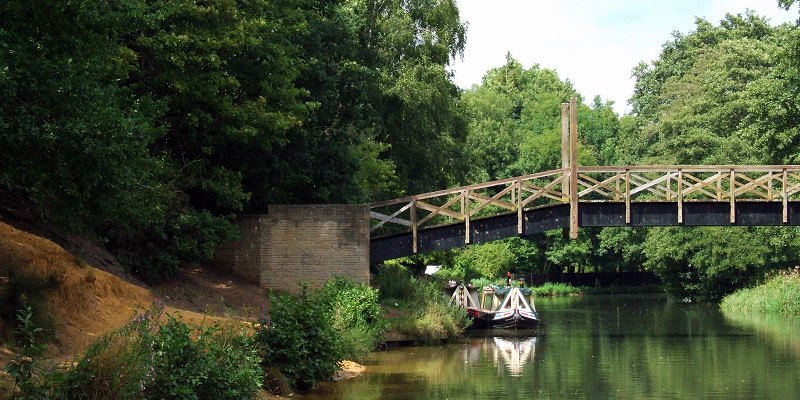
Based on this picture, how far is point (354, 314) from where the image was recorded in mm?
29203

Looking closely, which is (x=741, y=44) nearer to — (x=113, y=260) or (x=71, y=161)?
(x=113, y=260)

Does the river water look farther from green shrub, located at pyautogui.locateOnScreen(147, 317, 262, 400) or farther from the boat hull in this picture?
green shrub, located at pyautogui.locateOnScreen(147, 317, 262, 400)

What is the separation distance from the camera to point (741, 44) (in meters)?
65.3

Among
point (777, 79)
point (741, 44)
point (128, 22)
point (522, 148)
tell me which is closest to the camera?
point (128, 22)

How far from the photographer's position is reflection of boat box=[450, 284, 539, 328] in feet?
136

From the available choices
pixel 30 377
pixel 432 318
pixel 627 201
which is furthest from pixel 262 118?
pixel 30 377

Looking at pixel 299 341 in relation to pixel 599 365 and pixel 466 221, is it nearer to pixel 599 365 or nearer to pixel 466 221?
pixel 599 365

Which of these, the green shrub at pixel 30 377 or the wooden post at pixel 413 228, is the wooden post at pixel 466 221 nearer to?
the wooden post at pixel 413 228

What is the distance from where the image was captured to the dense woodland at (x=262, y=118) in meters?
17.9

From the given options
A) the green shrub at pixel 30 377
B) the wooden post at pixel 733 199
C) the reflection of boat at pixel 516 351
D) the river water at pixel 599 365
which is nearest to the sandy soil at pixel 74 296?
the river water at pixel 599 365

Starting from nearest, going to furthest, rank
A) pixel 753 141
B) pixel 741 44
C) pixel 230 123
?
Result: pixel 230 123, pixel 753 141, pixel 741 44

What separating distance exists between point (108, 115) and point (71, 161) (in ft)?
2.83

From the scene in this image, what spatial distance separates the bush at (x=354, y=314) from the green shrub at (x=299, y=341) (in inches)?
96.9

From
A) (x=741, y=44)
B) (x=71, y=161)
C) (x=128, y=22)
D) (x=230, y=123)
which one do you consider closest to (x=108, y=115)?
(x=71, y=161)
